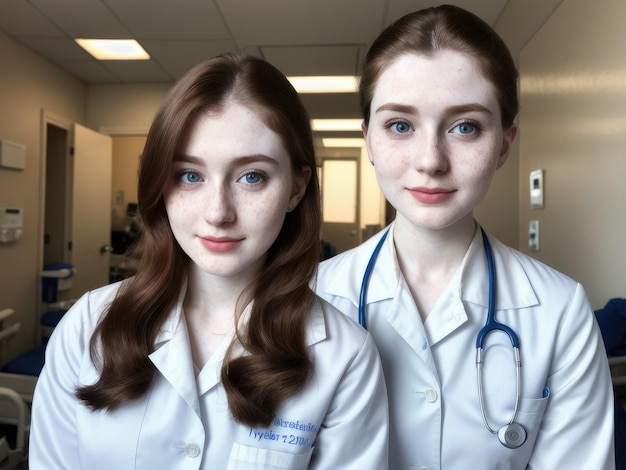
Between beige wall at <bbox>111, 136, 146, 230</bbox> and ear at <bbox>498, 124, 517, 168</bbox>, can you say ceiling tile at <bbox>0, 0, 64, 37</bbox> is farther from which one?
ear at <bbox>498, 124, 517, 168</bbox>

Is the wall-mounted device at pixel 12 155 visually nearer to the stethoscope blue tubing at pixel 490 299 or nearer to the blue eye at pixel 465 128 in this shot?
the stethoscope blue tubing at pixel 490 299

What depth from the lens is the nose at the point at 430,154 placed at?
79 cm

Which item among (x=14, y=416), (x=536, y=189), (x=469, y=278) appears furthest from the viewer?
(x=14, y=416)

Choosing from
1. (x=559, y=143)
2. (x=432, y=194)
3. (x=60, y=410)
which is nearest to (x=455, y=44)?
(x=432, y=194)

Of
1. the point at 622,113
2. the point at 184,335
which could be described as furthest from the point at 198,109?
the point at 622,113

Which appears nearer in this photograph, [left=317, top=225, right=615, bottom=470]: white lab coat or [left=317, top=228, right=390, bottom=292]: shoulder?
[left=317, top=225, right=615, bottom=470]: white lab coat

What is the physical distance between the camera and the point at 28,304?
3.76 meters

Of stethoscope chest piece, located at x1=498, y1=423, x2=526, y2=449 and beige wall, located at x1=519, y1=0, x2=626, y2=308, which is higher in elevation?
beige wall, located at x1=519, y1=0, x2=626, y2=308

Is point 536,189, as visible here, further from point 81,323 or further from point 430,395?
point 81,323

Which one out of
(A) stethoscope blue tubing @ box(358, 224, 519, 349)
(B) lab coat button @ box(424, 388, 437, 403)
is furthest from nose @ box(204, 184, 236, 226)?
(B) lab coat button @ box(424, 388, 437, 403)

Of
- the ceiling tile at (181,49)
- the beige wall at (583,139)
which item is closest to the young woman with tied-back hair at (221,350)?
the beige wall at (583,139)

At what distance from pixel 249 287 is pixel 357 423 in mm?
297

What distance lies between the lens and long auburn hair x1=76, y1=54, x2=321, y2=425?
780mm

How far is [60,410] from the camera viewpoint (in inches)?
33.2
